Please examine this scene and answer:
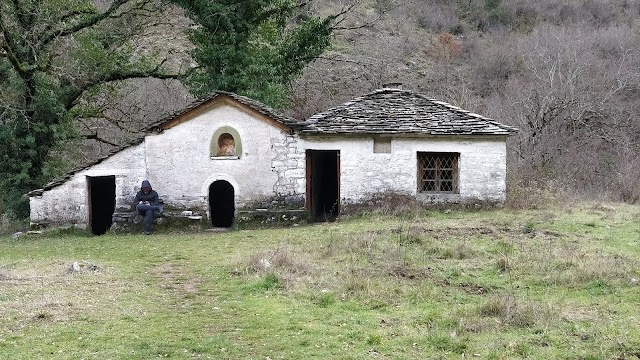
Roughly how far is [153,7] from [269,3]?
406cm

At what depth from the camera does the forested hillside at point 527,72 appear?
93.6ft

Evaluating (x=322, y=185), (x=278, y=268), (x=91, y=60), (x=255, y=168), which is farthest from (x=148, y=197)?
(x=278, y=268)

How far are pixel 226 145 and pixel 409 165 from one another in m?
5.14

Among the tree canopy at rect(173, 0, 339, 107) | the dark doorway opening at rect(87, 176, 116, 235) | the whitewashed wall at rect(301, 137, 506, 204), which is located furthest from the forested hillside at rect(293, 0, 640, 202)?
the dark doorway opening at rect(87, 176, 116, 235)

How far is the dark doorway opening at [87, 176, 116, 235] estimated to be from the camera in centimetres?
1901

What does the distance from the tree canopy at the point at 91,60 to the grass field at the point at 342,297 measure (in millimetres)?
6542

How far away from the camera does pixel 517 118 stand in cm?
3086

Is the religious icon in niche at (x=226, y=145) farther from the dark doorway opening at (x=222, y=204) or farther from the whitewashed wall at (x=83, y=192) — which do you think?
the whitewashed wall at (x=83, y=192)

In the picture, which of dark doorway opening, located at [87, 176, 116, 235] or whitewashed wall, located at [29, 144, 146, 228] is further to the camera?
dark doorway opening, located at [87, 176, 116, 235]

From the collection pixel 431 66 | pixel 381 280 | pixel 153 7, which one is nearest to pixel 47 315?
pixel 381 280

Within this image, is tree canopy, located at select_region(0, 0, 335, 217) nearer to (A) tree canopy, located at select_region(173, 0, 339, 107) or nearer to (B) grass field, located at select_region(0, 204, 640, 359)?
(A) tree canopy, located at select_region(173, 0, 339, 107)

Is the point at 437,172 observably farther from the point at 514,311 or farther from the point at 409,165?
the point at 514,311

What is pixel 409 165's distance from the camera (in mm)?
18484

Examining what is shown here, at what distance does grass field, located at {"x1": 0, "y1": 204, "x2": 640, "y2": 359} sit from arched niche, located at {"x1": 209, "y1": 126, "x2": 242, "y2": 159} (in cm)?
387
